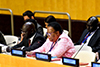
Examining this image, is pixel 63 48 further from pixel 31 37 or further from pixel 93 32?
pixel 93 32

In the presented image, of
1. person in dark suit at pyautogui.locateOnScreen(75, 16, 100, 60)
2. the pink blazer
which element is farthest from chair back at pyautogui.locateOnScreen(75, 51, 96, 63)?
person in dark suit at pyautogui.locateOnScreen(75, 16, 100, 60)

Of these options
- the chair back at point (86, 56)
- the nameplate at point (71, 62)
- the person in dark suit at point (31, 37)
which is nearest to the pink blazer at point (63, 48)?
the chair back at point (86, 56)

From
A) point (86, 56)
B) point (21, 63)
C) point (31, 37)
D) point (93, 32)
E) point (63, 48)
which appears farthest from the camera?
point (93, 32)

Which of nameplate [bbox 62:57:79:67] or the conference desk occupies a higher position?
the conference desk

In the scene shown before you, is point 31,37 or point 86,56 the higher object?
point 31,37

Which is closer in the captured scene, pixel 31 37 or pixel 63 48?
pixel 63 48

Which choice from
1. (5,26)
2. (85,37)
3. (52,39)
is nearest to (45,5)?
(5,26)

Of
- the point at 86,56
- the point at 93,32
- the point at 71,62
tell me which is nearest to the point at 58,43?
the point at 86,56

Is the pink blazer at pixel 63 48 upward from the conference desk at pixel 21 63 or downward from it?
downward

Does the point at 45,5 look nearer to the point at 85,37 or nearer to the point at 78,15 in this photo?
the point at 78,15

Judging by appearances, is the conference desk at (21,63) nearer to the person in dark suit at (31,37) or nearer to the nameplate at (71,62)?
the nameplate at (71,62)

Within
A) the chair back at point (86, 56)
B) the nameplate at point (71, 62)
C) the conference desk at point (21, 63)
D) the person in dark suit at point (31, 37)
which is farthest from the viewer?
the person in dark suit at point (31, 37)

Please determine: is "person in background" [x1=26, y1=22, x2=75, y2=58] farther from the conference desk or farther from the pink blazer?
the conference desk

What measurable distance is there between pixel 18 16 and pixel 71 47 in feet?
14.9
